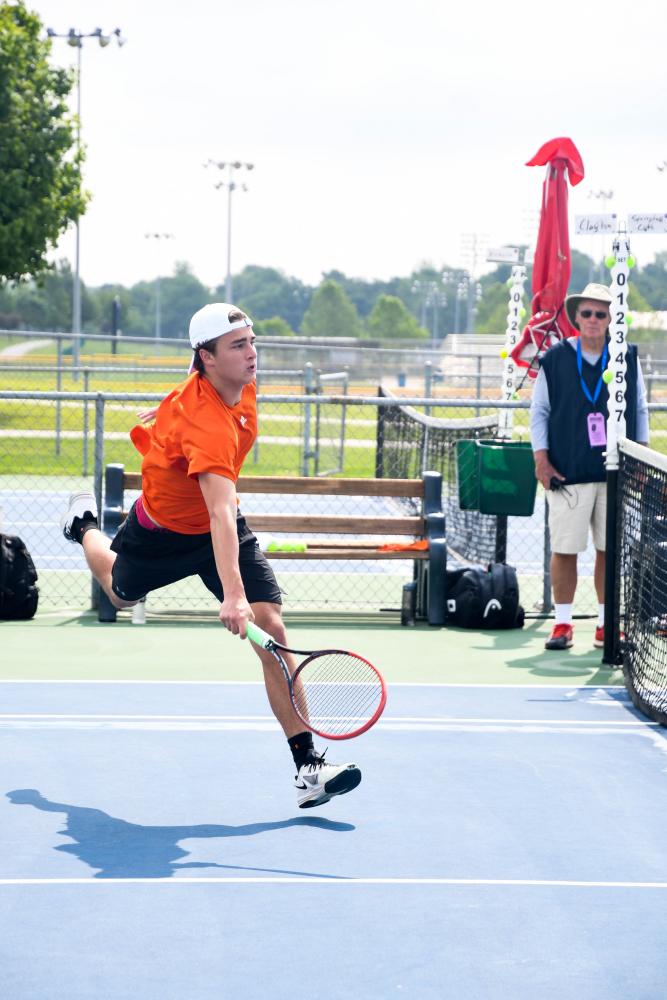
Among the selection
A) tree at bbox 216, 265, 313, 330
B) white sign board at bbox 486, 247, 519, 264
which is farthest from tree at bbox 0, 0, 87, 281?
tree at bbox 216, 265, 313, 330

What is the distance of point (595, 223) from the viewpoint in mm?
8547

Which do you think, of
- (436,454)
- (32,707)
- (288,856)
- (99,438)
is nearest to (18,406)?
(436,454)

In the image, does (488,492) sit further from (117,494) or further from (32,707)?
(32,707)

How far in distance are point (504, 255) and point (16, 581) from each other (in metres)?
4.26

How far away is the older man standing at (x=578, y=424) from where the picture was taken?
881 centimetres

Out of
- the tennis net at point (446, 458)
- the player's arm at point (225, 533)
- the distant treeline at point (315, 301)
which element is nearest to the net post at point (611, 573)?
the tennis net at point (446, 458)

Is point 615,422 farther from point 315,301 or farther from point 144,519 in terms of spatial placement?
point 315,301

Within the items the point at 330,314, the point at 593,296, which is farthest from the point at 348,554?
the point at 330,314

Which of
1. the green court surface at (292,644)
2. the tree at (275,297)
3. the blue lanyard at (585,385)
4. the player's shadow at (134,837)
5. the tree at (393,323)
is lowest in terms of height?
the green court surface at (292,644)

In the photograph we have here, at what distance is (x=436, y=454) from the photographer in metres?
13.9

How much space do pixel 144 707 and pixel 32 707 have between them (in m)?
0.54

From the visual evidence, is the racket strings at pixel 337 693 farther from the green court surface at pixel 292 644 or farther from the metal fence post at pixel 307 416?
the metal fence post at pixel 307 416

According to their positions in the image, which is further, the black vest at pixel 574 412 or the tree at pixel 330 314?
the tree at pixel 330 314

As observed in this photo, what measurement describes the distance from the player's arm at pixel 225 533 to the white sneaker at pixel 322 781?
676mm
